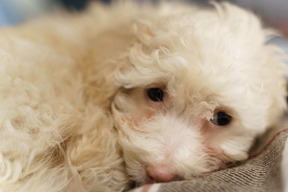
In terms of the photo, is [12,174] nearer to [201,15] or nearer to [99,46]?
[99,46]

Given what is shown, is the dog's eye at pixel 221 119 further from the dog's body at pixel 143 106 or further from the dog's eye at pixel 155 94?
the dog's eye at pixel 155 94

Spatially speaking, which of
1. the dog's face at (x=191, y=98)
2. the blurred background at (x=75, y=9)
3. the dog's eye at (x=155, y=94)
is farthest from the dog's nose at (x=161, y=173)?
the blurred background at (x=75, y=9)

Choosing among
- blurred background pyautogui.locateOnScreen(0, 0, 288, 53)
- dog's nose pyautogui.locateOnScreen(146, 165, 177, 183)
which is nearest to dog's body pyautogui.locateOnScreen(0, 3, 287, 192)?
dog's nose pyautogui.locateOnScreen(146, 165, 177, 183)

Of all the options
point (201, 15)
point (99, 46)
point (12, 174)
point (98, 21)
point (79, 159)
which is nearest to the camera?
point (12, 174)

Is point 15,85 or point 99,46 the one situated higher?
point 99,46

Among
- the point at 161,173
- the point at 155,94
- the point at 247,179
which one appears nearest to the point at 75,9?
the point at 155,94

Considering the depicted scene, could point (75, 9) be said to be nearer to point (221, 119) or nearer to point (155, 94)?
point (155, 94)

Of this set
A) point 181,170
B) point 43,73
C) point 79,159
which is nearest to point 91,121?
point 79,159
